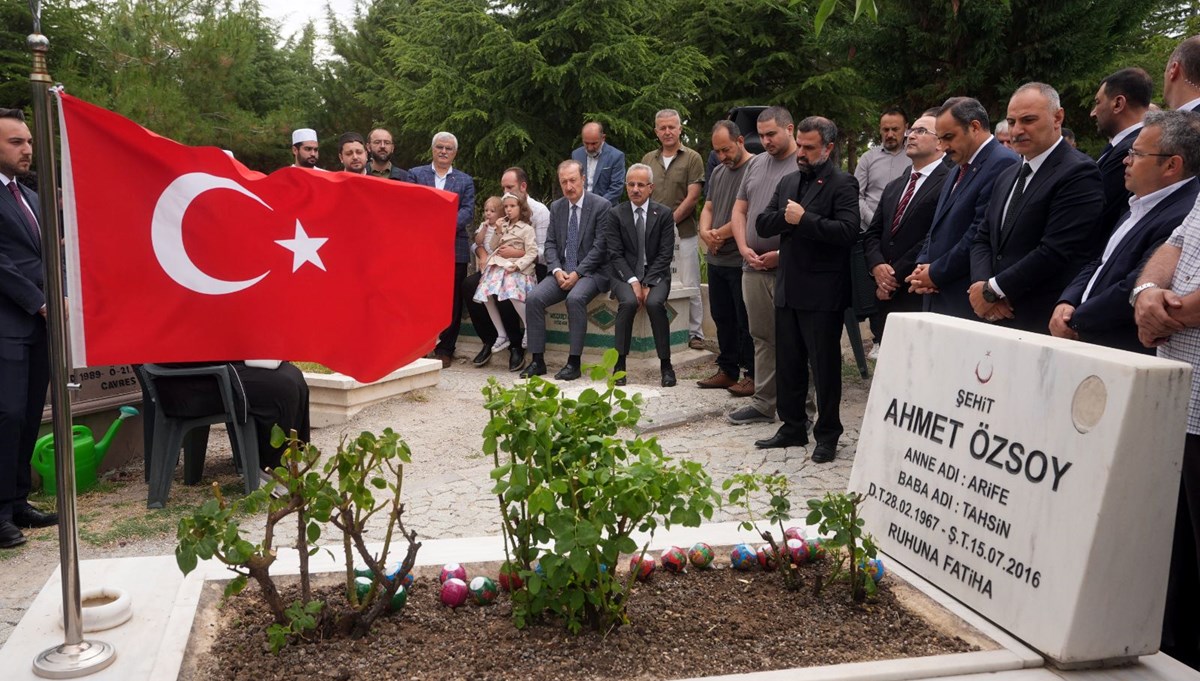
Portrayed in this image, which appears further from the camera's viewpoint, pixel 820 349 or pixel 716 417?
pixel 716 417

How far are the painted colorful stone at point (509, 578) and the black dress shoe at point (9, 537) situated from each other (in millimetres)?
3239

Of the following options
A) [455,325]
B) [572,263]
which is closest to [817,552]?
[572,263]

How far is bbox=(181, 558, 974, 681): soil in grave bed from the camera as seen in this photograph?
2928 mm

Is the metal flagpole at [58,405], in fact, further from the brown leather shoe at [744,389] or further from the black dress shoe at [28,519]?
the brown leather shoe at [744,389]

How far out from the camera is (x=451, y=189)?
10.6 metres

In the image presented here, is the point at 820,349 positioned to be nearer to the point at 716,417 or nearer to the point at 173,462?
the point at 716,417

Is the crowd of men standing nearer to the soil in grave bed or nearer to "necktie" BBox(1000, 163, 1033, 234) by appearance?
"necktie" BBox(1000, 163, 1033, 234)

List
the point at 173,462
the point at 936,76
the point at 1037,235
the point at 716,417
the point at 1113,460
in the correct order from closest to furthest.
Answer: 1. the point at 1113,460
2. the point at 1037,235
3. the point at 173,462
4. the point at 716,417
5. the point at 936,76

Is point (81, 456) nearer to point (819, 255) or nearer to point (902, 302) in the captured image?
point (819, 255)

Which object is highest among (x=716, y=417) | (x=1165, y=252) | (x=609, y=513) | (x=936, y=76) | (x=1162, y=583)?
(x=936, y=76)

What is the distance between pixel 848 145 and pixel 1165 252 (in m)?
18.3

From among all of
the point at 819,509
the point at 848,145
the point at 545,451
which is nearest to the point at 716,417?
the point at 819,509

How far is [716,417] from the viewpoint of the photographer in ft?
26.3

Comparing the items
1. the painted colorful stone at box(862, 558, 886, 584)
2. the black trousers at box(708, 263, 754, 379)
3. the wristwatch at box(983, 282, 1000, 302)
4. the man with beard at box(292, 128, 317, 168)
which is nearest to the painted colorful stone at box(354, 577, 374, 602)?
the painted colorful stone at box(862, 558, 886, 584)
